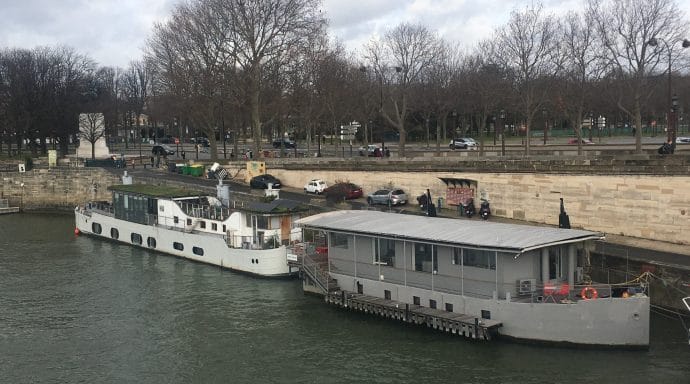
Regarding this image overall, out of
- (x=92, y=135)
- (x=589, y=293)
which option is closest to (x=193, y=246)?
(x=589, y=293)

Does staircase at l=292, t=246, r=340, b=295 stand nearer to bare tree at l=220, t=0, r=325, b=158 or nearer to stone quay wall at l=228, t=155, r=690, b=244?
stone quay wall at l=228, t=155, r=690, b=244

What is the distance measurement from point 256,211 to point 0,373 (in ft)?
46.0

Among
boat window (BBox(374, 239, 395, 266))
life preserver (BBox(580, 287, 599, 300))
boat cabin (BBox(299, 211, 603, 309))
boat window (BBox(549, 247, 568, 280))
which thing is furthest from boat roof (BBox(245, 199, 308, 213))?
life preserver (BBox(580, 287, 599, 300))

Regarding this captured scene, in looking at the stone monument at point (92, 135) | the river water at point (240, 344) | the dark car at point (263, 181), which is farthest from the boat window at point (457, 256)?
the stone monument at point (92, 135)

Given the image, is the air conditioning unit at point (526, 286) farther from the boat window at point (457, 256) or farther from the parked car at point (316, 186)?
the parked car at point (316, 186)

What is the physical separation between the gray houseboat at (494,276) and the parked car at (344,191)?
16.8m

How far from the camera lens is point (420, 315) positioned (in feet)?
74.9

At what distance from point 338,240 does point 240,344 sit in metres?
6.37

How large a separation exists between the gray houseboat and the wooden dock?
35 cm

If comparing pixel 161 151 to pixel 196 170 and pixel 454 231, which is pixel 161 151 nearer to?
pixel 196 170

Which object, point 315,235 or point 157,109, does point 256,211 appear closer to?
point 315,235

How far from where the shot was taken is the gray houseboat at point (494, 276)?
797 inches

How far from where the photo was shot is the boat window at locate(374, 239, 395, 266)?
82.0ft

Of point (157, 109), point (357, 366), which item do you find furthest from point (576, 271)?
point (157, 109)
